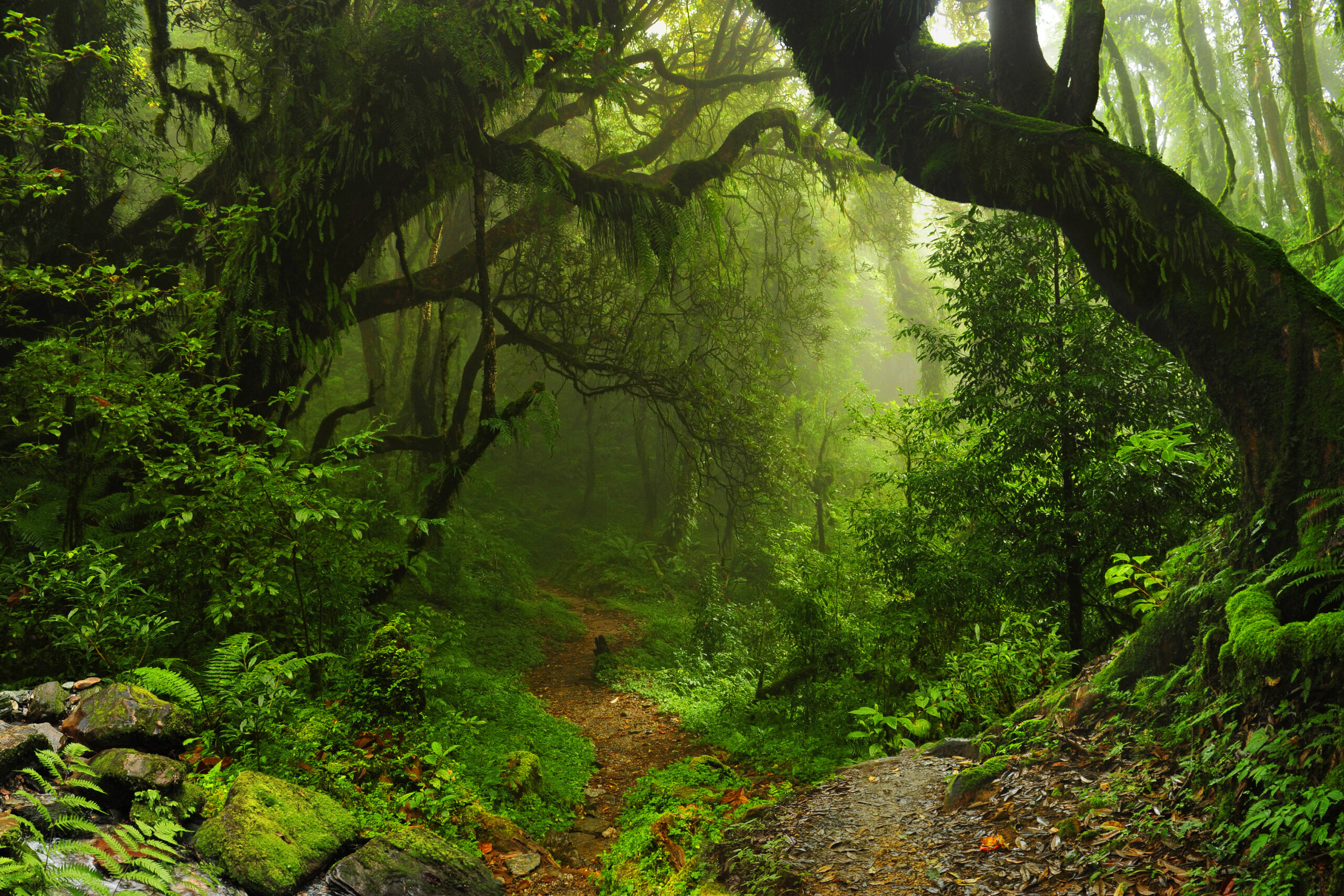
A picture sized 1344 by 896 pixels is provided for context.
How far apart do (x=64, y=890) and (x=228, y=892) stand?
2.63ft

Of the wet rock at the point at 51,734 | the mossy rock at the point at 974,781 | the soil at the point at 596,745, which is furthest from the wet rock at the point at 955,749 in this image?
the wet rock at the point at 51,734

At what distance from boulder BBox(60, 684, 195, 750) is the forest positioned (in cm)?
3

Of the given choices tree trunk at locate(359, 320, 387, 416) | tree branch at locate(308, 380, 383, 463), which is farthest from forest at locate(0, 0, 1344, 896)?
tree trunk at locate(359, 320, 387, 416)

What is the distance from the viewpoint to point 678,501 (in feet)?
40.7

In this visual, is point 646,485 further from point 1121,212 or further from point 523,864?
point 1121,212

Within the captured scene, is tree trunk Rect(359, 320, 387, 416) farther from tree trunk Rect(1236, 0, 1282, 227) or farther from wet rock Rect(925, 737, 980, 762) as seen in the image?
tree trunk Rect(1236, 0, 1282, 227)

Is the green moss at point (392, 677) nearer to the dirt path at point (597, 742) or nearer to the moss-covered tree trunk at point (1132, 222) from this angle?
the dirt path at point (597, 742)

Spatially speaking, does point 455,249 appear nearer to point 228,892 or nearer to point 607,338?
point 607,338

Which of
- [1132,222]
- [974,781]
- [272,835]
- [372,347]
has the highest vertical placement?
[1132,222]

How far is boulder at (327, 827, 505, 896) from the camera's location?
11.4ft

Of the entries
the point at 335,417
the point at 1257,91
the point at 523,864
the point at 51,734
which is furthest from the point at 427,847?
the point at 1257,91

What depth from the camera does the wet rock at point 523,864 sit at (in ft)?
14.4

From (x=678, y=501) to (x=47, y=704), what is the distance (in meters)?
9.45

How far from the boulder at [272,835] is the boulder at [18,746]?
2.73ft
